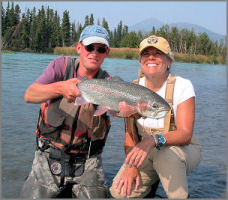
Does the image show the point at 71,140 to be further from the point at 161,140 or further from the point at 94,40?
the point at 94,40

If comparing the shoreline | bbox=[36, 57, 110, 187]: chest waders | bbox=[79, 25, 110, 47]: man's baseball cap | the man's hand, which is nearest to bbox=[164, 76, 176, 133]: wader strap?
bbox=[36, 57, 110, 187]: chest waders

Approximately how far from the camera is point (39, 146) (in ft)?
13.8

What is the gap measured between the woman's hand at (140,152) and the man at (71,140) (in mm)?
840

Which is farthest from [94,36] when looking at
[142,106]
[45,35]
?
[45,35]

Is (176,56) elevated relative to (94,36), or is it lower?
elevated

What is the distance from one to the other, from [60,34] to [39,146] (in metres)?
67.6

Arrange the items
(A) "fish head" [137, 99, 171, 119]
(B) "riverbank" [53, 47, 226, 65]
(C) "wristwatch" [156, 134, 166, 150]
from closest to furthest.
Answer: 1. (A) "fish head" [137, 99, 171, 119]
2. (C) "wristwatch" [156, 134, 166, 150]
3. (B) "riverbank" [53, 47, 226, 65]

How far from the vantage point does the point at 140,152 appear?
3418 mm

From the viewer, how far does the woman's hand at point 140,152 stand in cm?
342

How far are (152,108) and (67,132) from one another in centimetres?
135

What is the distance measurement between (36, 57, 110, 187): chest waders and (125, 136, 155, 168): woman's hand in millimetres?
838

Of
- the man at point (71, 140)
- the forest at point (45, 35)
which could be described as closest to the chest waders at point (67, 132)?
the man at point (71, 140)

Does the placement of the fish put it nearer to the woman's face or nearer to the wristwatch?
the wristwatch

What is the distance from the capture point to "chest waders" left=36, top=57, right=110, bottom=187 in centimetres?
404
